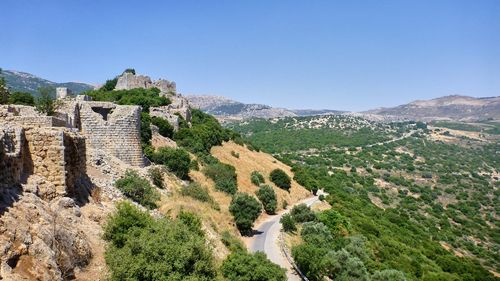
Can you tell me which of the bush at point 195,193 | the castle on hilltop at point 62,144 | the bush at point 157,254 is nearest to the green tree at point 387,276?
the bush at point 195,193

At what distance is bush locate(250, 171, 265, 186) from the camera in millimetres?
41075

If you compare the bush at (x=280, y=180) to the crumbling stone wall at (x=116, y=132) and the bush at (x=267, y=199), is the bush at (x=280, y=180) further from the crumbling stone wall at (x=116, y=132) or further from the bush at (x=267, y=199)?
the crumbling stone wall at (x=116, y=132)

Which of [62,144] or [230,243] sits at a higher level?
[62,144]

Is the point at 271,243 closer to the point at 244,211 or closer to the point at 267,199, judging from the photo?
the point at 244,211

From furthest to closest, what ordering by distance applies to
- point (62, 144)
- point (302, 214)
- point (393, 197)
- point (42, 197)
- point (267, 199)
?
Answer: point (393, 197) < point (267, 199) < point (302, 214) < point (62, 144) < point (42, 197)

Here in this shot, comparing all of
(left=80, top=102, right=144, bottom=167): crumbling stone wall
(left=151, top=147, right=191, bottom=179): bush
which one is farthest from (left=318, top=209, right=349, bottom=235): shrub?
(left=80, top=102, right=144, bottom=167): crumbling stone wall

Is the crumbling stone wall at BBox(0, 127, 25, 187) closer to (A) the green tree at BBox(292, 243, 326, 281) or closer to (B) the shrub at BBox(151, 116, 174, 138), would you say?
(A) the green tree at BBox(292, 243, 326, 281)

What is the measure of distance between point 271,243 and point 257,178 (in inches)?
646

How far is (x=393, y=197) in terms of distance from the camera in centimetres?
6944

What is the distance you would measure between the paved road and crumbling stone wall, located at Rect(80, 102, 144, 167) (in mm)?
8425

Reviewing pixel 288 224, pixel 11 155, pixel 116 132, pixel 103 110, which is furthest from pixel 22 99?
pixel 11 155

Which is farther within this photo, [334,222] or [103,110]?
[334,222]

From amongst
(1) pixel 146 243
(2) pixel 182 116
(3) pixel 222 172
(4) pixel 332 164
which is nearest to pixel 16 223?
(1) pixel 146 243

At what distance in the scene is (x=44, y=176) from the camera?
1037cm
